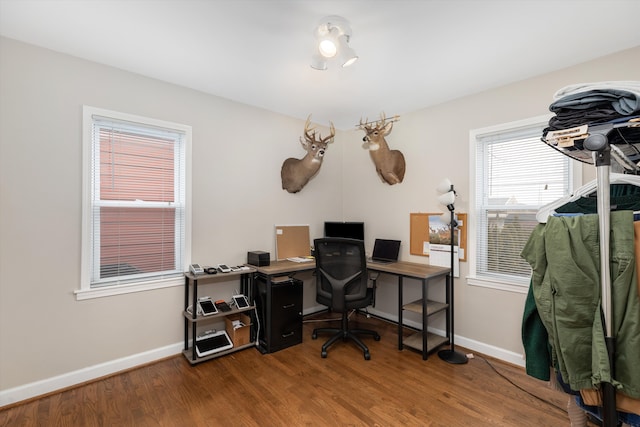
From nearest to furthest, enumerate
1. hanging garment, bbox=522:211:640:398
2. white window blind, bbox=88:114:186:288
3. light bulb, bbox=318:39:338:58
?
hanging garment, bbox=522:211:640:398 → light bulb, bbox=318:39:338:58 → white window blind, bbox=88:114:186:288

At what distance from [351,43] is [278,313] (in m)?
2.48

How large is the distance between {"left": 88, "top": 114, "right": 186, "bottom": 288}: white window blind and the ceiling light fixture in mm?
1708

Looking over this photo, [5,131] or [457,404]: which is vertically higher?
[5,131]

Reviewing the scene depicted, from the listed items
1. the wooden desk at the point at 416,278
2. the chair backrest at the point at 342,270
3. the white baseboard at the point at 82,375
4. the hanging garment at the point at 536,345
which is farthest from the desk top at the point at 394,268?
the hanging garment at the point at 536,345

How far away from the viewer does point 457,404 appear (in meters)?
2.12

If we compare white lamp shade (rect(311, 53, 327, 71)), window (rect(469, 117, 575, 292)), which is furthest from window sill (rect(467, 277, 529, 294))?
white lamp shade (rect(311, 53, 327, 71))

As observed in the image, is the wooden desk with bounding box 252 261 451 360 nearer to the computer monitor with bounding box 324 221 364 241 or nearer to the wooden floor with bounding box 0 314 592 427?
the wooden floor with bounding box 0 314 592 427

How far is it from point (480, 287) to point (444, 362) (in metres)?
0.82

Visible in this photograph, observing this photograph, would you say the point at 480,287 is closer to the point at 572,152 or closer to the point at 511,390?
the point at 511,390

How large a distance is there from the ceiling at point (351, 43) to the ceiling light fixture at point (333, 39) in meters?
0.05

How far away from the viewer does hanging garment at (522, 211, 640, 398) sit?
96cm

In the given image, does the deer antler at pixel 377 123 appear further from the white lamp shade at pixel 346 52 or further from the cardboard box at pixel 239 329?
the cardboard box at pixel 239 329

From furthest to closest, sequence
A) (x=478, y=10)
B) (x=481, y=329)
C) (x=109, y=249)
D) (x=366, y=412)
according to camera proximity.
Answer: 1. (x=481, y=329)
2. (x=109, y=249)
3. (x=366, y=412)
4. (x=478, y=10)

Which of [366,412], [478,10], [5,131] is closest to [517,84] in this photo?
[478,10]
